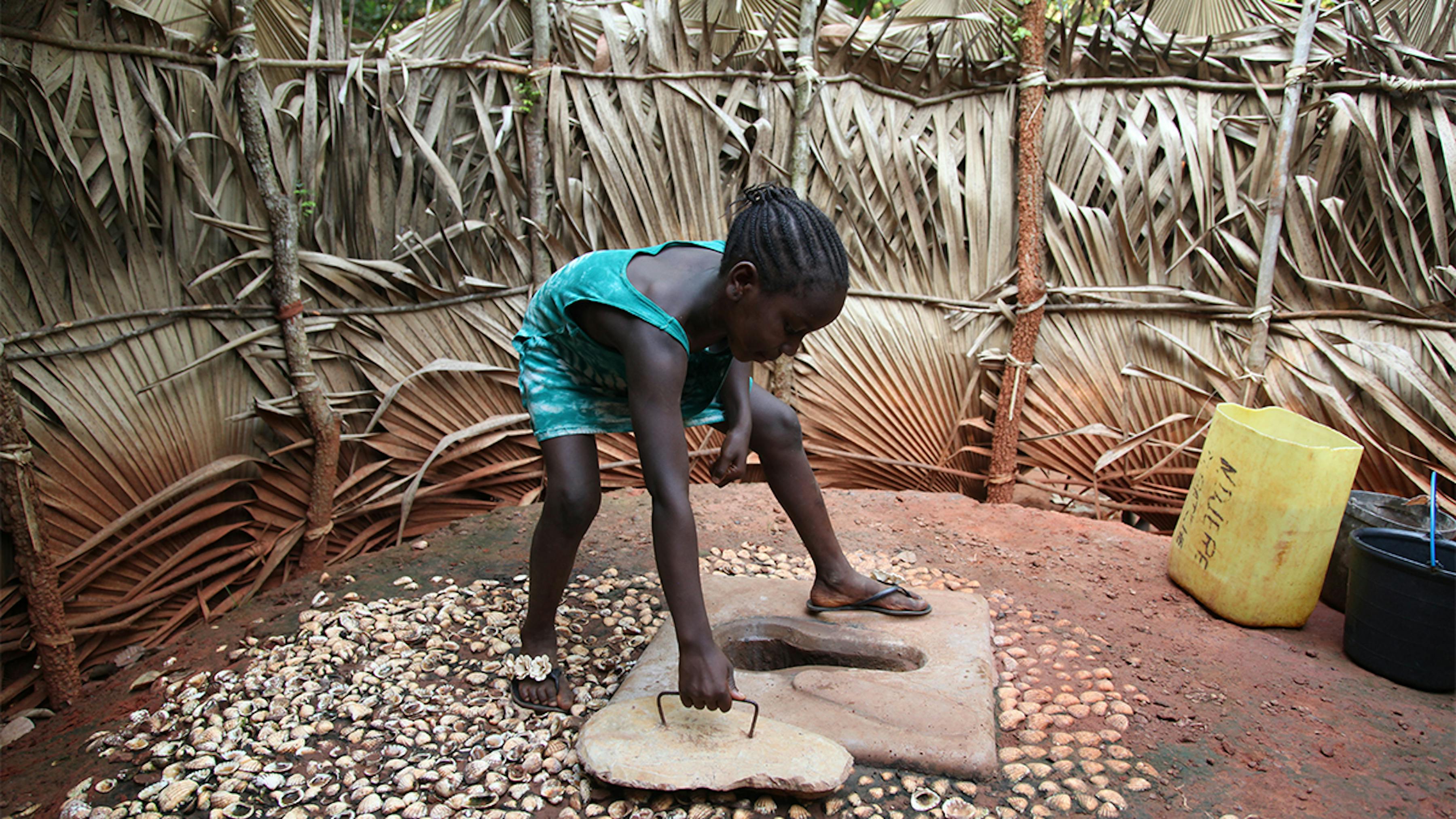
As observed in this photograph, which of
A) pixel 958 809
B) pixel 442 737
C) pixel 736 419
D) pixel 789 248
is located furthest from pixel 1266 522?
pixel 442 737

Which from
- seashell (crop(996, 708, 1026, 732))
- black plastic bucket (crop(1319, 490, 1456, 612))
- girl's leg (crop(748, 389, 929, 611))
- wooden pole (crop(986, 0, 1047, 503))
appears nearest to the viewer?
seashell (crop(996, 708, 1026, 732))

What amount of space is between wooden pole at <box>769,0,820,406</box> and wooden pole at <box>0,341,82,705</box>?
229 cm

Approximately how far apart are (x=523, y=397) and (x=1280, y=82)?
2.99 metres

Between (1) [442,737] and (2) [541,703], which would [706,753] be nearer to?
(2) [541,703]

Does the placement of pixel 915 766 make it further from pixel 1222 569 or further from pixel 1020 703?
pixel 1222 569

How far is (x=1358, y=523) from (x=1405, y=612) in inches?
21.9

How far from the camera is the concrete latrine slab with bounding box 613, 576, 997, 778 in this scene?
1.67 m

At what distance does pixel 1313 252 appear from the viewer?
3096 millimetres

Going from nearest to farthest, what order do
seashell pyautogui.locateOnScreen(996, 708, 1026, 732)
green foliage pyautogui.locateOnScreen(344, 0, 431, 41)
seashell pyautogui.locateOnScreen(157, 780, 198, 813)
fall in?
seashell pyautogui.locateOnScreen(157, 780, 198, 813)
seashell pyautogui.locateOnScreen(996, 708, 1026, 732)
green foliage pyautogui.locateOnScreen(344, 0, 431, 41)

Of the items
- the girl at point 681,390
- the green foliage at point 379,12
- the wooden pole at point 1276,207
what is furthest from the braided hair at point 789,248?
the green foliage at point 379,12

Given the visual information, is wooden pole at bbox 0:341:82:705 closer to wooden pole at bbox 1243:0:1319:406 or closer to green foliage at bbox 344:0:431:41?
wooden pole at bbox 1243:0:1319:406

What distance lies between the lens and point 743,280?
1.63 m

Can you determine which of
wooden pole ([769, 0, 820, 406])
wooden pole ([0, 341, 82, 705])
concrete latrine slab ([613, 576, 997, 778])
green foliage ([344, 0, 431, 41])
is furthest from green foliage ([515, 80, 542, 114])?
green foliage ([344, 0, 431, 41])

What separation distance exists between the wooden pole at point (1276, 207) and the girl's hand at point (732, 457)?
7.15 ft
